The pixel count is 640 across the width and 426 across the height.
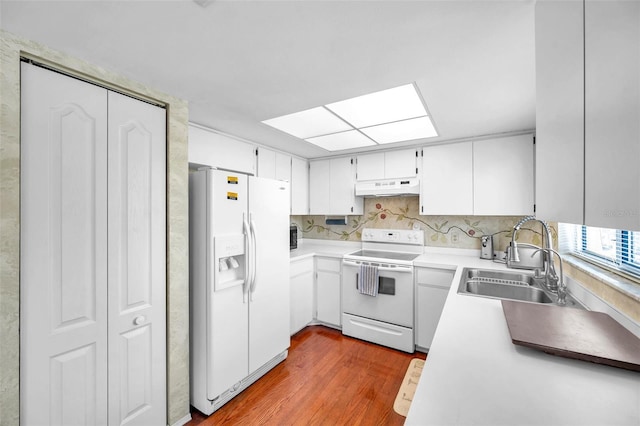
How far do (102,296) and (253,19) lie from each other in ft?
5.10

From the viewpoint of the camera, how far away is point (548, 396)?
803 millimetres

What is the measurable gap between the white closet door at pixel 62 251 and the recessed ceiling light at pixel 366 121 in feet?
4.10

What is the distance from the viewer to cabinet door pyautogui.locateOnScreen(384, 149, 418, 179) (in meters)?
3.05

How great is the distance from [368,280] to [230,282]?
4.82 feet

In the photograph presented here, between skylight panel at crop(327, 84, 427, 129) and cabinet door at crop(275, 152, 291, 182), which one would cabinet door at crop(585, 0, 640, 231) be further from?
cabinet door at crop(275, 152, 291, 182)

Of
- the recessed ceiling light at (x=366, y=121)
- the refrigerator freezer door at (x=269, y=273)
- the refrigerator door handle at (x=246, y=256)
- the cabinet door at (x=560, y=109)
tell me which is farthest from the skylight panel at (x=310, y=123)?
the cabinet door at (x=560, y=109)

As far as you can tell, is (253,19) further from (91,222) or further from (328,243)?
(328,243)

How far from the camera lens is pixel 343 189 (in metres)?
3.49

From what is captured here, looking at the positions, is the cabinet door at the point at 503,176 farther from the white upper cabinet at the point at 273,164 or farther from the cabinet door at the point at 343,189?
the white upper cabinet at the point at 273,164

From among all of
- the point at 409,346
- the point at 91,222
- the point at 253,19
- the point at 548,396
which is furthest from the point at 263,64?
the point at 409,346

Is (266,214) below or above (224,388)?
above

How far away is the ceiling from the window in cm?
98

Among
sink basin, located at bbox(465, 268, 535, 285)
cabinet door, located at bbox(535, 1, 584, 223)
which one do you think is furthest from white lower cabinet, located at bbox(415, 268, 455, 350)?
cabinet door, located at bbox(535, 1, 584, 223)

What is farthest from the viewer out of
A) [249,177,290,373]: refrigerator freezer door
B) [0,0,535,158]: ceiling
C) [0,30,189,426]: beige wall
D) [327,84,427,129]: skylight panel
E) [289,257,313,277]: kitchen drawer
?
[289,257,313,277]: kitchen drawer
